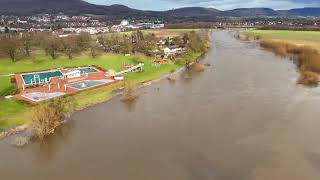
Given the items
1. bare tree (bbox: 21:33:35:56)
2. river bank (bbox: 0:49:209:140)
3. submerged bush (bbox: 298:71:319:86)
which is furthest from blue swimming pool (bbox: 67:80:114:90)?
bare tree (bbox: 21:33:35:56)

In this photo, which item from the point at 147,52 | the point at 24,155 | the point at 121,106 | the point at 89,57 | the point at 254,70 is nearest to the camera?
the point at 24,155

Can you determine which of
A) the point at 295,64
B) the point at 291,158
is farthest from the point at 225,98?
the point at 295,64

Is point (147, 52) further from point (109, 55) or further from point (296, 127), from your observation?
point (296, 127)

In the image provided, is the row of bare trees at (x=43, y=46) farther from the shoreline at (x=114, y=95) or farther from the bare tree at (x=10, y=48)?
the shoreline at (x=114, y=95)

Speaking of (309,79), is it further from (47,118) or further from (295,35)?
(295,35)

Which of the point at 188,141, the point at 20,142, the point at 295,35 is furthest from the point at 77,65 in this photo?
the point at 295,35

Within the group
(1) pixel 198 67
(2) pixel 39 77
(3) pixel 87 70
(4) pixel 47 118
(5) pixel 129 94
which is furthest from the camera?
(1) pixel 198 67
